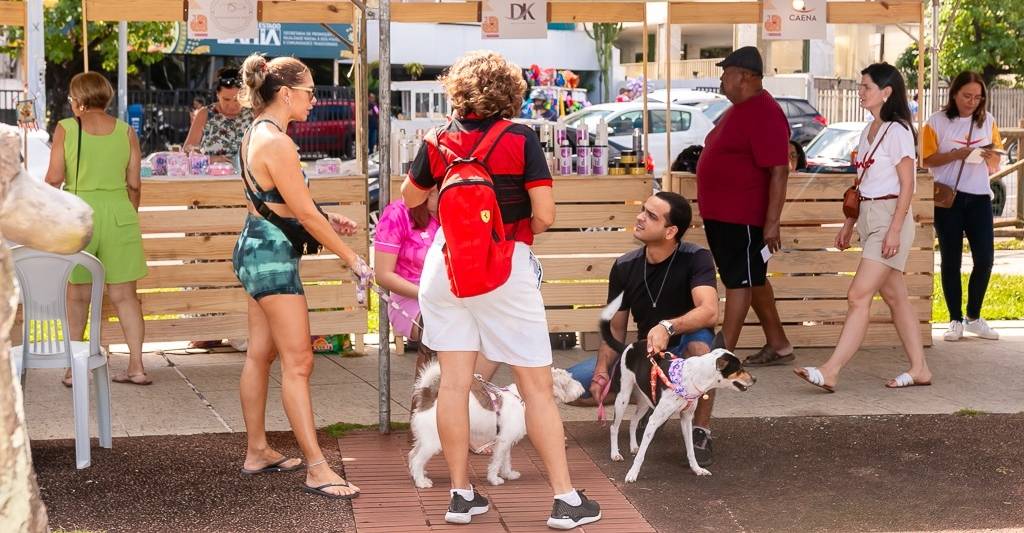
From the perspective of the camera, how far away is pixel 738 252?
7457 mm

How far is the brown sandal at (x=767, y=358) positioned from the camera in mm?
7984

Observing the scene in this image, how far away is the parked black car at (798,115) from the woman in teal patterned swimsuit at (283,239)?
65.4 ft

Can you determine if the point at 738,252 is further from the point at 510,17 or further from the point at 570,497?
the point at 570,497

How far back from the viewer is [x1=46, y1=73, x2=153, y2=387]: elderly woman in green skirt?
271 inches

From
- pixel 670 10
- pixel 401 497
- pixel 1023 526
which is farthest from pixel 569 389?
pixel 670 10

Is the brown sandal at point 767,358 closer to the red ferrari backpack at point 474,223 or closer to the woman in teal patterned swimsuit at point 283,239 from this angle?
the woman in teal patterned swimsuit at point 283,239

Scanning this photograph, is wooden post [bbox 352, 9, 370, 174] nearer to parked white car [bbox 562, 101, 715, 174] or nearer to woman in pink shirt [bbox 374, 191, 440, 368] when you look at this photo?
woman in pink shirt [bbox 374, 191, 440, 368]

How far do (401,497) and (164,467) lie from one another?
1.14 metres

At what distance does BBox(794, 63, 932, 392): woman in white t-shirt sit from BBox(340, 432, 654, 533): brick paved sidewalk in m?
1.79

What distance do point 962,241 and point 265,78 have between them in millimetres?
5544

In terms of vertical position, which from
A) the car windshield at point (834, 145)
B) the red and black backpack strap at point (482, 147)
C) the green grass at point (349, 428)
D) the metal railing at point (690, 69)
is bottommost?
the green grass at point (349, 428)

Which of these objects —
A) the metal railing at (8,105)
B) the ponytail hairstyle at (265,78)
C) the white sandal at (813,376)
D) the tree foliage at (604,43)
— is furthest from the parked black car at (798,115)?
the ponytail hairstyle at (265,78)

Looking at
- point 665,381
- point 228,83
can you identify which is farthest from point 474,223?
point 228,83

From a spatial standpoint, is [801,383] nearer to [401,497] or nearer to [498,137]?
[401,497]
